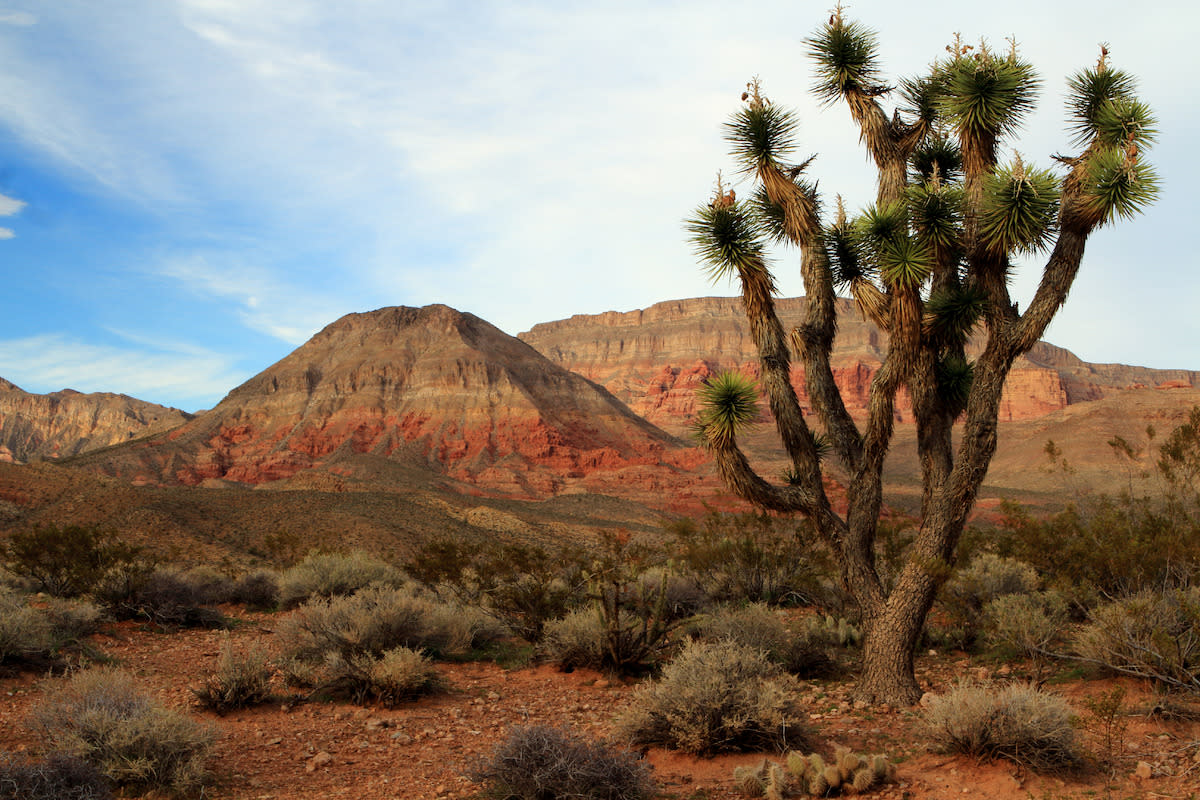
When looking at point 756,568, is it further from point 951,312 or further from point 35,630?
point 35,630

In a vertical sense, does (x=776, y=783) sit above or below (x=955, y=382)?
below

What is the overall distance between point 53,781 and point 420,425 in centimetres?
7699

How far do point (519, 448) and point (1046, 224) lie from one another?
71113 millimetres

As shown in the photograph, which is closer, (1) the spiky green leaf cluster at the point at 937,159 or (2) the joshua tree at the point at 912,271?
(2) the joshua tree at the point at 912,271

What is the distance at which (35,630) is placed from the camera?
820 cm

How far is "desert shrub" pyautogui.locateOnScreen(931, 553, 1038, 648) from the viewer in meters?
10.8

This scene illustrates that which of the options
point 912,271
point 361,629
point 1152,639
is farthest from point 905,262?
point 361,629

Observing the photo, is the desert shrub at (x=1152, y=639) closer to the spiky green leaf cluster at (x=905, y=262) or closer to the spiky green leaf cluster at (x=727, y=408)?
the spiky green leaf cluster at (x=905, y=262)

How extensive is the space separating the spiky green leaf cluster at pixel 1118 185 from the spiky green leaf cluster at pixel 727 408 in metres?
3.80

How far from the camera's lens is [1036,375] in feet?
386

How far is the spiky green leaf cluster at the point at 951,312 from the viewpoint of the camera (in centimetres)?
818

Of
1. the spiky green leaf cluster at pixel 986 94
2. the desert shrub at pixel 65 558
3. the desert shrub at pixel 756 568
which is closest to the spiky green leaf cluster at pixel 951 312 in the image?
the spiky green leaf cluster at pixel 986 94

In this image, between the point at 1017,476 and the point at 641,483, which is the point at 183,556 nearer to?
the point at 641,483

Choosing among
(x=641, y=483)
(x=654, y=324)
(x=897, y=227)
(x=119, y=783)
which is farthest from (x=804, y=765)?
(x=654, y=324)
